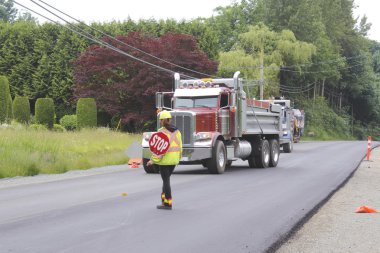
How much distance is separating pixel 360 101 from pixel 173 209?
85.5m

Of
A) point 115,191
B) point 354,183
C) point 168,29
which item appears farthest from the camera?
point 168,29

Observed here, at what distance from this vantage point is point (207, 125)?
20031 millimetres

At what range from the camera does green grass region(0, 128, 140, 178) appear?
61.8 feet

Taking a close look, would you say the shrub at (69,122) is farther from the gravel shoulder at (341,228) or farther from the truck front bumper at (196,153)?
the gravel shoulder at (341,228)

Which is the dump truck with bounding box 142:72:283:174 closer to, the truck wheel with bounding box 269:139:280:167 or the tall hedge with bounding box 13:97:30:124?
the truck wheel with bounding box 269:139:280:167

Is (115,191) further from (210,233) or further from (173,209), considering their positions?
(210,233)

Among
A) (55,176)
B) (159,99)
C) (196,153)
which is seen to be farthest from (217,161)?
(55,176)

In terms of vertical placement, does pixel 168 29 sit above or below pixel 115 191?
above

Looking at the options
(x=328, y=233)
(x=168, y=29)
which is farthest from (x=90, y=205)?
(x=168, y=29)

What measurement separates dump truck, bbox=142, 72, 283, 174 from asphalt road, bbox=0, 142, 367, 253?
5.26 ft

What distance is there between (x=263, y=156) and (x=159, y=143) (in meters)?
12.4

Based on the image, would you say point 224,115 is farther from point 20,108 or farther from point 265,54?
point 265,54

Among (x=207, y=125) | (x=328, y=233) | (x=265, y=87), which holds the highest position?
(x=265, y=87)

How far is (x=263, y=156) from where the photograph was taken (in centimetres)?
2256
